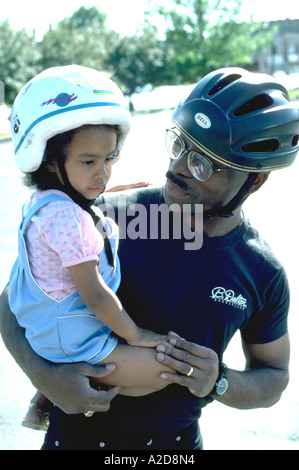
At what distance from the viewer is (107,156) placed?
7.34 feet

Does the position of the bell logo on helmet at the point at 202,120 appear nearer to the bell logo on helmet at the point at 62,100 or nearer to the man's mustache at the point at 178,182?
the man's mustache at the point at 178,182

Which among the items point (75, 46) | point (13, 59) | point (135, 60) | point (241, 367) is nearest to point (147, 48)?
point (135, 60)

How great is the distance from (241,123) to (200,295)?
681mm

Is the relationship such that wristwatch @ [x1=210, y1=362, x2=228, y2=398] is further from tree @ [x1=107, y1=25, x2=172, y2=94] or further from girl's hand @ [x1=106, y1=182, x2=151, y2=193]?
tree @ [x1=107, y1=25, x2=172, y2=94]

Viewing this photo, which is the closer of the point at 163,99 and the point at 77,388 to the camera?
the point at 77,388

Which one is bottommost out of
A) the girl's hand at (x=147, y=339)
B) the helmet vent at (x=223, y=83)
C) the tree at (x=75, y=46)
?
the girl's hand at (x=147, y=339)

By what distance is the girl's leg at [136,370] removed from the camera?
6.98ft

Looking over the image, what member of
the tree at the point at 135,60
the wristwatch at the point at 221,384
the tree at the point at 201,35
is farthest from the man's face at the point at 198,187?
the tree at the point at 201,35

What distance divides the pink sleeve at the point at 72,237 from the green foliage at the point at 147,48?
2435cm

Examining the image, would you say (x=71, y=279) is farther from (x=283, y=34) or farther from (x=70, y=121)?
(x=283, y=34)

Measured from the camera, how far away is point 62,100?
2.14 meters

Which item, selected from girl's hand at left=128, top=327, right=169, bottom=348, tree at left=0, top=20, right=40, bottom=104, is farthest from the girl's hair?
tree at left=0, top=20, right=40, bottom=104

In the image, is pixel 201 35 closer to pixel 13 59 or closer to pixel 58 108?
pixel 13 59

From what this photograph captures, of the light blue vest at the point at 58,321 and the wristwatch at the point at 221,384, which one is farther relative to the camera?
the wristwatch at the point at 221,384
